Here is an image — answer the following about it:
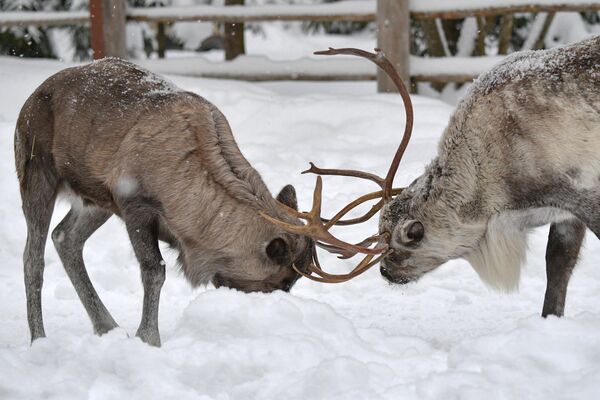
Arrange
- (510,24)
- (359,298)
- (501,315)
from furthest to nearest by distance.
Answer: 1. (510,24)
2. (359,298)
3. (501,315)

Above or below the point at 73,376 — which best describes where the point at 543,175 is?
above

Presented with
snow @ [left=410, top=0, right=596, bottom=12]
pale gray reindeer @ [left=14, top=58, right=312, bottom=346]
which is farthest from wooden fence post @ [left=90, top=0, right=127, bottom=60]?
pale gray reindeer @ [left=14, top=58, right=312, bottom=346]

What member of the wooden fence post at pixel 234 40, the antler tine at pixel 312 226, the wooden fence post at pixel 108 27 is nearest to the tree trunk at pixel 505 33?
the wooden fence post at pixel 234 40

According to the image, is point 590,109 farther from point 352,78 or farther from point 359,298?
point 352,78

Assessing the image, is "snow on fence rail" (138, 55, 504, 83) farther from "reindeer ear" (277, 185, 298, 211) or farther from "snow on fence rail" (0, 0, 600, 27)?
"reindeer ear" (277, 185, 298, 211)

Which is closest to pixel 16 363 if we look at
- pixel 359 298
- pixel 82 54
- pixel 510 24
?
pixel 359 298

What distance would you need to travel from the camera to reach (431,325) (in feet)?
16.4

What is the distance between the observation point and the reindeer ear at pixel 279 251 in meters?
4.36

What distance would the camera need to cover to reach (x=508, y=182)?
4254 millimetres

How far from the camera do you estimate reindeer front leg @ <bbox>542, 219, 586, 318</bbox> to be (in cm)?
471

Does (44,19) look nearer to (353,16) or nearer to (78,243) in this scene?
(353,16)

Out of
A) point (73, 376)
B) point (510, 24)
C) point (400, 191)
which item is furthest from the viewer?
point (510, 24)

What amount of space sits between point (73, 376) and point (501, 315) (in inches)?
102

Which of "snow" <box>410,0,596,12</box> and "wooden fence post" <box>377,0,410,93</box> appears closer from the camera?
"snow" <box>410,0,596,12</box>
